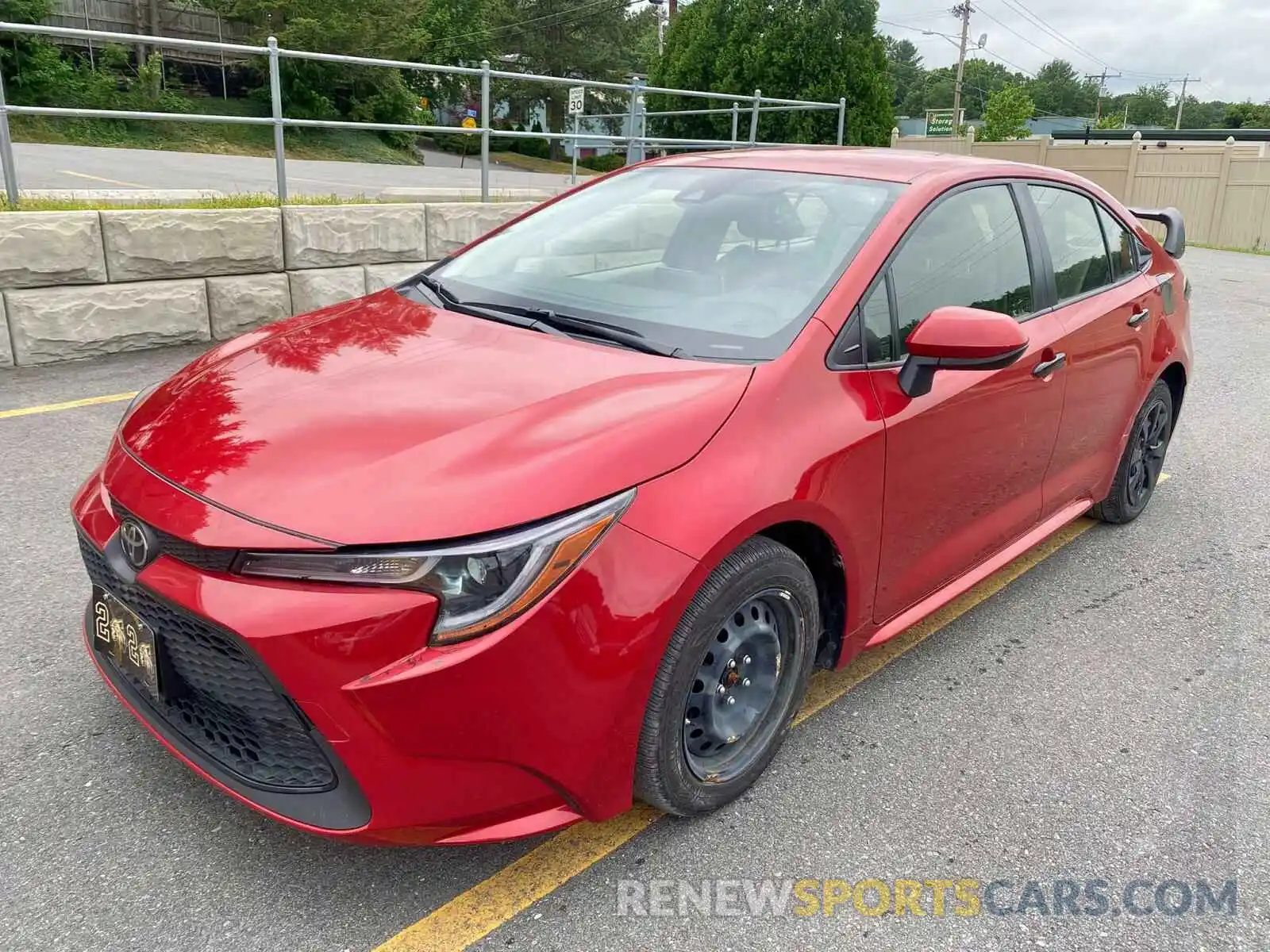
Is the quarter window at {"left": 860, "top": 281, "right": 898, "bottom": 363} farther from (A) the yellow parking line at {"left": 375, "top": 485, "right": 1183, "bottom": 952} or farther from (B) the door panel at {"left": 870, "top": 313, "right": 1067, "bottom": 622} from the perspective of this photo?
(A) the yellow parking line at {"left": 375, "top": 485, "right": 1183, "bottom": 952}

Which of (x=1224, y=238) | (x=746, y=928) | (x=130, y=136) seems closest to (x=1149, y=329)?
(x=746, y=928)

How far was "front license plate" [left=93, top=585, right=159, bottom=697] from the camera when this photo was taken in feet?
7.16

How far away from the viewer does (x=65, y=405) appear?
5520 mm

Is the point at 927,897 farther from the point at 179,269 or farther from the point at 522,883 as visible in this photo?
the point at 179,269

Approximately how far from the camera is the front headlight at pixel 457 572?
194 cm

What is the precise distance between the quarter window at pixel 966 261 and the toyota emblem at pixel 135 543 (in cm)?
198

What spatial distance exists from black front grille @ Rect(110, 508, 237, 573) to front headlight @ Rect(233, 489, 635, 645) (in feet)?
0.11

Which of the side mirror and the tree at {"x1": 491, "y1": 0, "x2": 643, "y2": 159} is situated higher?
the tree at {"x1": 491, "y1": 0, "x2": 643, "y2": 159}

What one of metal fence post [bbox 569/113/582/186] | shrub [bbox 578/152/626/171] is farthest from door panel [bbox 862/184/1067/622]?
shrub [bbox 578/152/626/171]

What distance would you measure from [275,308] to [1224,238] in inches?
952

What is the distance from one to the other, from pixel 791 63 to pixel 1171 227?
22275 millimetres

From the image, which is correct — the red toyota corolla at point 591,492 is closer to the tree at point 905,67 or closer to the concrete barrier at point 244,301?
the concrete barrier at point 244,301

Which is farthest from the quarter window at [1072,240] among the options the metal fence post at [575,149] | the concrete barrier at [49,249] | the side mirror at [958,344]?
the metal fence post at [575,149]

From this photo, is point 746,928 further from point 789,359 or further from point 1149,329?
point 1149,329
